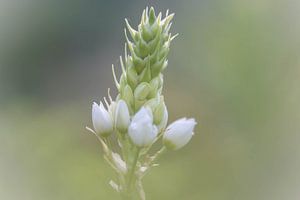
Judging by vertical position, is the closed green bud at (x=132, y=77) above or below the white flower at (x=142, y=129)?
above

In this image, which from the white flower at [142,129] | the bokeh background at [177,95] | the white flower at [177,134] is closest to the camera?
the white flower at [142,129]

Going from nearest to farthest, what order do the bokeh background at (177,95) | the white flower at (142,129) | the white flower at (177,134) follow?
1. the white flower at (142,129)
2. the white flower at (177,134)
3. the bokeh background at (177,95)

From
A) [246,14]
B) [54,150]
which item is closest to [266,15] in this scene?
[246,14]

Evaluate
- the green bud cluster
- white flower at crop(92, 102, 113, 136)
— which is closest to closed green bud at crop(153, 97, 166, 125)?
the green bud cluster

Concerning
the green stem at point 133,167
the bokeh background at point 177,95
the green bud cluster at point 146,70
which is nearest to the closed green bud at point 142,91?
the green bud cluster at point 146,70

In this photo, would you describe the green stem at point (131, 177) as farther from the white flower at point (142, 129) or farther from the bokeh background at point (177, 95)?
the bokeh background at point (177, 95)

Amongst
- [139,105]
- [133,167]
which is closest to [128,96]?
[139,105]

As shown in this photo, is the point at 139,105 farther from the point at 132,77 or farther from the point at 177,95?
the point at 177,95
